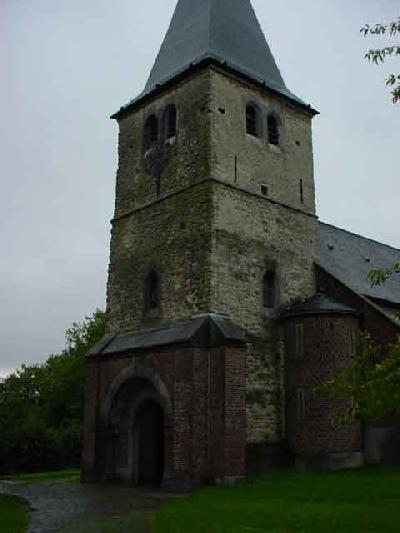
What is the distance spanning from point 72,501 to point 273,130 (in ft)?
47.5

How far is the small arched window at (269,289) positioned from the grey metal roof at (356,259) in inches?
95.3

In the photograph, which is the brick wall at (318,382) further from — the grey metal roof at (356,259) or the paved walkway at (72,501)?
the paved walkway at (72,501)

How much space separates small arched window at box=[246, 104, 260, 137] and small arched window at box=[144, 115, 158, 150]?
340 cm

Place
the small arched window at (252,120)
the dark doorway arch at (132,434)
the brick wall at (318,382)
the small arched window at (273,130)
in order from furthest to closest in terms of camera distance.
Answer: the small arched window at (273,130) < the small arched window at (252,120) < the dark doorway arch at (132,434) < the brick wall at (318,382)

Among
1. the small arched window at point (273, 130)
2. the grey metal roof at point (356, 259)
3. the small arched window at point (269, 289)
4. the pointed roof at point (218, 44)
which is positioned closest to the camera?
the small arched window at point (269, 289)

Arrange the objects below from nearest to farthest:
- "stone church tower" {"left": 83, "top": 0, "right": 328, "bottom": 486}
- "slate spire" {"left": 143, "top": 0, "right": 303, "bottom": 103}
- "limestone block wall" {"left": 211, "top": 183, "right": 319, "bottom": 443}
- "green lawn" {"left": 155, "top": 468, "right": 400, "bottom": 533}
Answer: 1. "green lawn" {"left": 155, "top": 468, "right": 400, "bottom": 533}
2. "stone church tower" {"left": 83, "top": 0, "right": 328, "bottom": 486}
3. "limestone block wall" {"left": 211, "top": 183, "right": 319, "bottom": 443}
4. "slate spire" {"left": 143, "top": 0, "right": 303, "bottom": 103}

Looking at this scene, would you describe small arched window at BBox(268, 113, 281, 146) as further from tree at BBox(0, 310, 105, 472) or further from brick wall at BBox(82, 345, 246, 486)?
tree at BBox(0, 310, 105, 472)

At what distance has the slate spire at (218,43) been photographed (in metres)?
23.2

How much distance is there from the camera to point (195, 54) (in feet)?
76.5

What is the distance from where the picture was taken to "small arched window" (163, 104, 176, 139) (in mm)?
22944

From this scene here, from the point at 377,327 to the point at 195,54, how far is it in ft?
37.7

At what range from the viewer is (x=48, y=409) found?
152 ft

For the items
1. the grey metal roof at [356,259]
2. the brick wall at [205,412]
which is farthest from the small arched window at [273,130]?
the brick wall at [205,412]

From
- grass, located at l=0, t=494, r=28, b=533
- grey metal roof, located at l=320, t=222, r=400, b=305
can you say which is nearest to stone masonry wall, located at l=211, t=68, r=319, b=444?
grey metal roof, located at l=320, t=222, r=400, b=305
